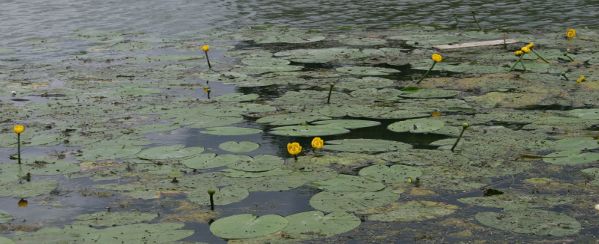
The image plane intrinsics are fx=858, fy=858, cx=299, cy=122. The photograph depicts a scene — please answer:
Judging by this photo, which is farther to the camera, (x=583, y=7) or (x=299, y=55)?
(x=583, y=7)

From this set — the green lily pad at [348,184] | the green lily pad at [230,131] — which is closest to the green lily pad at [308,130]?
the green lily pad at [230,131]

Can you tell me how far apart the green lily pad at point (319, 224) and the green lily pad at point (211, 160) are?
3.15 feet

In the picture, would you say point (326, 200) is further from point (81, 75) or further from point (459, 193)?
point (81, 75)

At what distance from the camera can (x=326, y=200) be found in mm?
→ 4059

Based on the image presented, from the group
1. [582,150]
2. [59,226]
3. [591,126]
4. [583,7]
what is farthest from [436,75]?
[583,7]

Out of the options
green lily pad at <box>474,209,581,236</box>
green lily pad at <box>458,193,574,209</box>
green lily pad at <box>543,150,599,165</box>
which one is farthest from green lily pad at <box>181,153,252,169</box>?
green lily pad at <box>543,150,599,165</box>

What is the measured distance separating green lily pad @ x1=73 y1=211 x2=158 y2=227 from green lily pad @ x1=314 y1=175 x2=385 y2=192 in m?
0.87

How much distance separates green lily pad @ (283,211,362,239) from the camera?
3678mm

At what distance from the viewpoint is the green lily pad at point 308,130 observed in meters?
5.32

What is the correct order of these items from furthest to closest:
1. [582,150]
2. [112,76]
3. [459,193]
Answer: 1. [112,76]
2. [582,150]
3. [459,193]

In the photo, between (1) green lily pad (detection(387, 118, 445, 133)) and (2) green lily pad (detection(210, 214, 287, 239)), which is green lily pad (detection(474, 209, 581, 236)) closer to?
(2) green lily pad (detection(210, 214, 287, 239))

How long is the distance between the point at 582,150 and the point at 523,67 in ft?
8.00

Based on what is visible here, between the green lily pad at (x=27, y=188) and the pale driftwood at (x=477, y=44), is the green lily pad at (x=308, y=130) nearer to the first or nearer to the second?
the green lily pad at (x=27, y=188)

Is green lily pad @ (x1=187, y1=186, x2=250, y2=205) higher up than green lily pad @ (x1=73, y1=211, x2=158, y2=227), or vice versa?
green lily pad @ (x1=73, y1=211, x2=158, y2=227)
